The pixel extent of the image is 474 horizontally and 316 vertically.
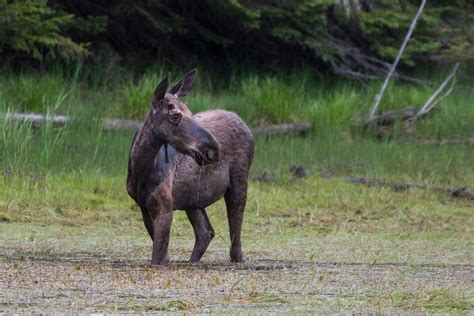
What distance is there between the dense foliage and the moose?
890cm

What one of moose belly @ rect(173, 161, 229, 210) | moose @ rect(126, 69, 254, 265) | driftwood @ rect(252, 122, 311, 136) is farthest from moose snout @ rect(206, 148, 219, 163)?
driftwood @ rect(252, 122, 311, 136)

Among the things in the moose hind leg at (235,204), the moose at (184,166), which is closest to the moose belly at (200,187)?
the moose at (184,166)

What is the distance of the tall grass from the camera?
14094mm

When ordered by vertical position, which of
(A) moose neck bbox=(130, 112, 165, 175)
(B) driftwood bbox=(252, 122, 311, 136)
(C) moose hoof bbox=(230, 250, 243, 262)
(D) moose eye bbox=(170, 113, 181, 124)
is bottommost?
(B) driftwood bbox=(252, 122, 311, 136)

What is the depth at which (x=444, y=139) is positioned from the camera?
1811cm

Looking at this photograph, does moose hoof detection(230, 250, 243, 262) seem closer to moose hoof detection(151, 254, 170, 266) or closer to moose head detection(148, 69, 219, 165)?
moose hoof detection(151, 254, 170, 266)

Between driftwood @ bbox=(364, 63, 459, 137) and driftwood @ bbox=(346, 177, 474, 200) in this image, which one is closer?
driftwood @ bbox=(346, 177, 474, 200)

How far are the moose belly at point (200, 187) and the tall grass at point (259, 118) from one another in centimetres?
436

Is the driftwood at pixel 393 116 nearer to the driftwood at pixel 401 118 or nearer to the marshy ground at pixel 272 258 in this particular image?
the driftwood at pixel 401 118

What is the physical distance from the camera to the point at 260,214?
12586 mm

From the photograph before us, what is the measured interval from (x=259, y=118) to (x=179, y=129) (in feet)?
30.7

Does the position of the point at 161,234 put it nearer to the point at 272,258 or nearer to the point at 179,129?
the point at 179,129

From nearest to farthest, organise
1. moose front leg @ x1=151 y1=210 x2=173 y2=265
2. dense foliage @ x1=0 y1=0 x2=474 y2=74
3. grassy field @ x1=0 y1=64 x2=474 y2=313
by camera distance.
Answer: grassy field @ x1=0 y1=64 x2=474 y2=313 < moose front leg @ x1=151 y1=210 x2=173 y2=265 < dense foliage @ x1=0 y1=0 x2=474 y2=74

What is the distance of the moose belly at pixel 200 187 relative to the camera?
8.82 metres
